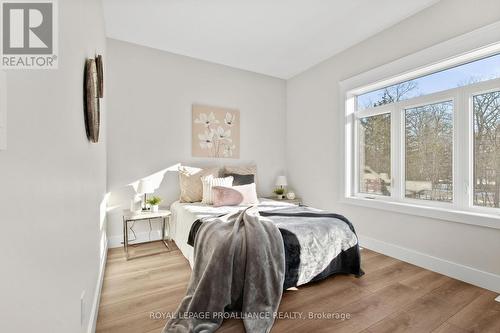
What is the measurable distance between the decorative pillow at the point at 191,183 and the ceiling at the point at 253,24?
1.88 m

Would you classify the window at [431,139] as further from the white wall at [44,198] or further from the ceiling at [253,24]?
the white wall at [44,198]

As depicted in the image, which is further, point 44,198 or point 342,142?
point 342,142

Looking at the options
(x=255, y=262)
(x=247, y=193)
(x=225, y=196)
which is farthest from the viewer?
(x=247, y=193)

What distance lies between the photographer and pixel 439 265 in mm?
2523

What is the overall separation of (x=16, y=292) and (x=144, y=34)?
11.3ft

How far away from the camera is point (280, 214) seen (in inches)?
103

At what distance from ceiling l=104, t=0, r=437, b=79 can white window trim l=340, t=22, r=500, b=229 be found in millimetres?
577

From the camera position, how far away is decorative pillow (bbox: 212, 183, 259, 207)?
312 centimetres

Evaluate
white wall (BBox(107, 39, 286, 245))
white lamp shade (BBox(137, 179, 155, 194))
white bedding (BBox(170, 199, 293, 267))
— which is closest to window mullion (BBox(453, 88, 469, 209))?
white bedding (BBox(170, 199, 293, 267))

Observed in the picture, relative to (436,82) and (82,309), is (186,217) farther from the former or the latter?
(436,82)

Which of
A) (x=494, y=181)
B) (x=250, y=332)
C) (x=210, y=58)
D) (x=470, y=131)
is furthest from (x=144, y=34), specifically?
(x=494, y=181)

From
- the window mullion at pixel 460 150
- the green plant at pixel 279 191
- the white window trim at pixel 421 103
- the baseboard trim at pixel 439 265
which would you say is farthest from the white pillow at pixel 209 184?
the window mullion at pixel 460 150

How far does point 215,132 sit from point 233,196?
1304 millimetres

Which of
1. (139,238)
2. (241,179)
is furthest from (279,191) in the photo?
(139,238)
